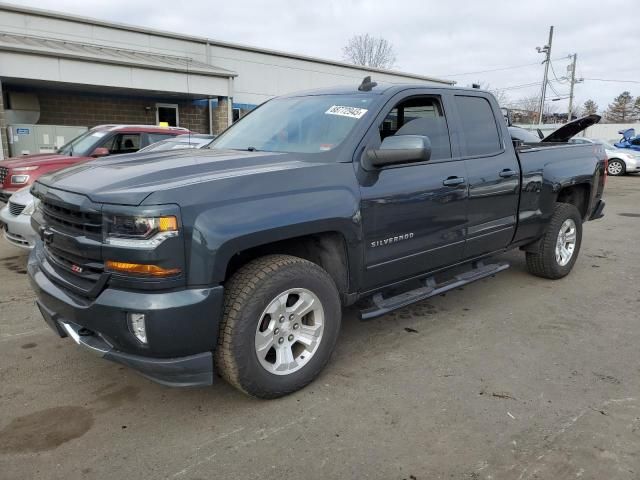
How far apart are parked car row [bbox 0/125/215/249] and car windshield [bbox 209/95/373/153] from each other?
2.22 meters

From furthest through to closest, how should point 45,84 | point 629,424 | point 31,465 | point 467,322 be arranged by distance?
1. point 45,84
2. point 467,322
3. point 629,424
4. point 31,465

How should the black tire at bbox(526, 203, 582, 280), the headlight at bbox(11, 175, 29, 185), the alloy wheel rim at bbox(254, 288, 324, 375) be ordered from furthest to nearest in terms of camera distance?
the headlight at bbox(11, 175, 29, 185)
the black tire at bbox(526, 203, 582, 280)
the alloy wheel rim at bbox(254, 288, 324, 375)

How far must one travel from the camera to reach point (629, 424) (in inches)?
Answer: 111

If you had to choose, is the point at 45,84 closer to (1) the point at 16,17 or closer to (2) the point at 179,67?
(1) the point at 16,17

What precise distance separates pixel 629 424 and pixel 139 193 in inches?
116

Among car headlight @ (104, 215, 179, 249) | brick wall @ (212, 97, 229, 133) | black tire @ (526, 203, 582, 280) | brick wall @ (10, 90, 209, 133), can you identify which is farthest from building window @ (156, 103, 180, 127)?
car headlight @ (104, 215, 179, 249)

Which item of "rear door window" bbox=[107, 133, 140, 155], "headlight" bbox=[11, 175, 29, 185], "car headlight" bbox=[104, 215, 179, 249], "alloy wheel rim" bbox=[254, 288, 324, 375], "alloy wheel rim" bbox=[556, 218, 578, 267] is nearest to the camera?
"car headlight" bbox=[104, 215, 179, 249]

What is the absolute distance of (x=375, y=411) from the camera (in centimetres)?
295

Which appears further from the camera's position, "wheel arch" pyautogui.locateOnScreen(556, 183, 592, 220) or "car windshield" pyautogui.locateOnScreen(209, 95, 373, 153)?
"wheel arch" pyautogui.locateOnScreen(556, 183, 592, 220)

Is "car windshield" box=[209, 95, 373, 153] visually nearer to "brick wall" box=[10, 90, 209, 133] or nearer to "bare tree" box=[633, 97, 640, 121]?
"brick wall" box=[10, 90, 209, 133]

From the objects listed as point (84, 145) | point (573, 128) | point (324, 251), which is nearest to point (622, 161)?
point (573, 128)

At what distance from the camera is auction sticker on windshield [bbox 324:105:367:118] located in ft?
11.6

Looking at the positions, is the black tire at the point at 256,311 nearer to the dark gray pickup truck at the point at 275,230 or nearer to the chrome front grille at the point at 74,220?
the dark gray pickup truck at the point at 275,230

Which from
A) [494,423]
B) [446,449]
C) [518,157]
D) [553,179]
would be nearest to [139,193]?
[446,449]
